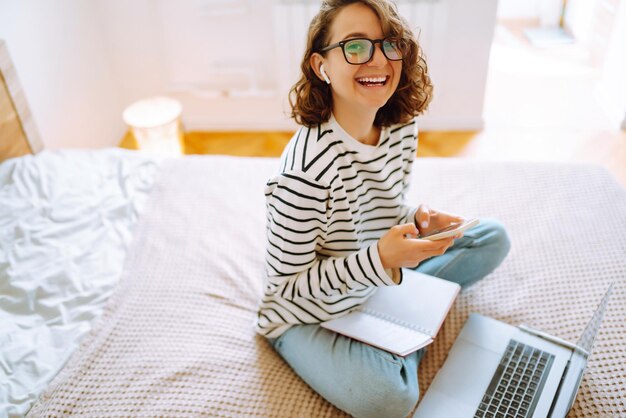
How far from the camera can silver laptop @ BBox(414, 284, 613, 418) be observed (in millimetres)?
1119

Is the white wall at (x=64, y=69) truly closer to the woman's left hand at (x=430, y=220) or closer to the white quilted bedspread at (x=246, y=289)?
the white quilted bedspread at (x=246, y=289)

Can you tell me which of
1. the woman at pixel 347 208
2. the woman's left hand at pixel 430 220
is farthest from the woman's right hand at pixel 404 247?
the woman's left hand at pixel 430 220

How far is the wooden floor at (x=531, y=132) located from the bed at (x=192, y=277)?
76 cm

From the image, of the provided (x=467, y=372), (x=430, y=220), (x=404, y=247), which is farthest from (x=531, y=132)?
(x=404, y=247)

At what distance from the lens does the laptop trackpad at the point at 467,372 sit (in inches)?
45.6

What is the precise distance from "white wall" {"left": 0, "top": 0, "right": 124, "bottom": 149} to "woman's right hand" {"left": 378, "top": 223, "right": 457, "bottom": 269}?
151cm

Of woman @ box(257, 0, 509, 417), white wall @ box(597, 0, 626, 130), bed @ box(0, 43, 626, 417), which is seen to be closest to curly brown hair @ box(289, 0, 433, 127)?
woman @ box(257, 0, 509, 417)

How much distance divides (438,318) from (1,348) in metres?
0.90

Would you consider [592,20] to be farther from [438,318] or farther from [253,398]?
[253,398]

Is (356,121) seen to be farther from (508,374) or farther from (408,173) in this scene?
(508,374)

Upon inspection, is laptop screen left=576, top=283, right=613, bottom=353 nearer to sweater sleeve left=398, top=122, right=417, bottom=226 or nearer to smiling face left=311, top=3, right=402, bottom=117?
sweater sleeve left=398, top=122, right=417, bottom=226

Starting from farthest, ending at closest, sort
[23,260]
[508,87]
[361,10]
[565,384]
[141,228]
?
[508,87] → [141,228] → [23,260] → [565,384] → [361,10]

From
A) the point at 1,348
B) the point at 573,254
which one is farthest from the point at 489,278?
the point at 1,348

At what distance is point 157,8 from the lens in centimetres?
245
